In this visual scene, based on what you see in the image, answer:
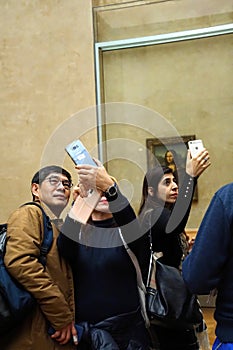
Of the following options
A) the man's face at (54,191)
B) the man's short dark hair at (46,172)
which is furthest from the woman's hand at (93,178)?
the man's short dark hair at (46,172)

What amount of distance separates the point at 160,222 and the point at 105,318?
534mm

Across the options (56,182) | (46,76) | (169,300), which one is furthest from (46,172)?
(46,76)

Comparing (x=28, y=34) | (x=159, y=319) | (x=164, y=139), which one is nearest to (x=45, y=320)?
(x=159, y=319)

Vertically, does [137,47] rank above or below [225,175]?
above

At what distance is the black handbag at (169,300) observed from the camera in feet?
6.64

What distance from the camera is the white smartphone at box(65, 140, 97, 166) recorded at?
1954 mm

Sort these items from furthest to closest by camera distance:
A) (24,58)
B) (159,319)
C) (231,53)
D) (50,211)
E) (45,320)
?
(24,58), (231,53), (50,211), (45,320), (159,319)

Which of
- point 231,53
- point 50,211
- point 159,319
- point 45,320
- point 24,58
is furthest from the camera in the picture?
point 24,58

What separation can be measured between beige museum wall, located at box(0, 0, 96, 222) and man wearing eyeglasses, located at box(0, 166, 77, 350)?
12.8 feet

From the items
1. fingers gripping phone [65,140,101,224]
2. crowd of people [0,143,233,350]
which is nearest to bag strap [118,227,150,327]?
crowd of people [0,143,233,350]

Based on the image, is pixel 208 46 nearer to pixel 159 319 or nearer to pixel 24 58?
pixel 24 58

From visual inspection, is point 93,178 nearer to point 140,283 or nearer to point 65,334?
point 140,283

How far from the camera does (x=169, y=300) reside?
2.03 meters

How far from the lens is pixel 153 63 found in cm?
609
